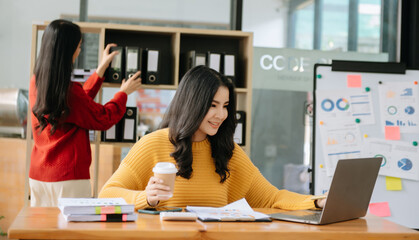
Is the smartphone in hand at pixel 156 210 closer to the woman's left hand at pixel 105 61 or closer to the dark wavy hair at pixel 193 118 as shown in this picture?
the dark wavy hair at pixel 193 118

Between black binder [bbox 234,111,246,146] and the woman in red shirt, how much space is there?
1.09 meters

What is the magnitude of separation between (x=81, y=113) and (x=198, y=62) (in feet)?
3.54

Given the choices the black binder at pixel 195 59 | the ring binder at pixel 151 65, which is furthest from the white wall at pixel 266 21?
the ring binder at pixel 151 65

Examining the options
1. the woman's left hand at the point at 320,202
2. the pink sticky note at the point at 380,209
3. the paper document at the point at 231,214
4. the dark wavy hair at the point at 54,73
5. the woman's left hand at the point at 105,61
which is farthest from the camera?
the pink sticky note at the point at 380,209

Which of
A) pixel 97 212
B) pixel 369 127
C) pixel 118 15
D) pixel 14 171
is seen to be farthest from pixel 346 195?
pixel 14 171

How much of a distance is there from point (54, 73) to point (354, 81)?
1979mm

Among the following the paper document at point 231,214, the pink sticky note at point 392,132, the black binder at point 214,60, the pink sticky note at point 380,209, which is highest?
the black binder at point 214,60

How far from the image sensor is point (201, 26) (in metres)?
4.04

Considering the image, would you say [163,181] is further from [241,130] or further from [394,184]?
[394,184]

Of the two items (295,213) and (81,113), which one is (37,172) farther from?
(295,213)

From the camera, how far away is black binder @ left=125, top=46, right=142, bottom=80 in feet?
11.3

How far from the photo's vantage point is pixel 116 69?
3449 mm

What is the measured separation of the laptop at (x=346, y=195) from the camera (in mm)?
1655

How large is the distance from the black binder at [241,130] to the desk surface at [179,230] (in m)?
1.90
